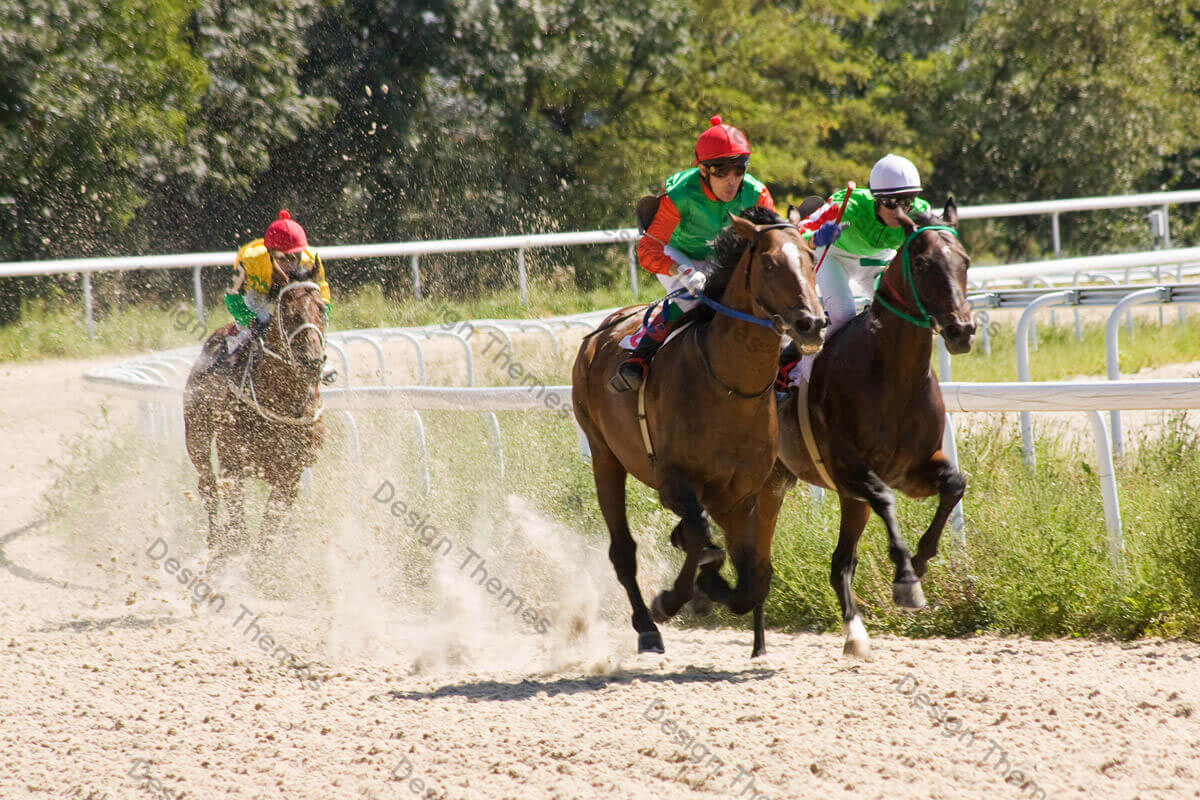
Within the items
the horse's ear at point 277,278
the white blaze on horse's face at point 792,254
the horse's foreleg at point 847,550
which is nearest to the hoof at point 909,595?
the horse's foreleg at point 847,550

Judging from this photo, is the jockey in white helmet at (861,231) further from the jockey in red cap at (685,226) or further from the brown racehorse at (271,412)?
the brown racehorse at (271,412)

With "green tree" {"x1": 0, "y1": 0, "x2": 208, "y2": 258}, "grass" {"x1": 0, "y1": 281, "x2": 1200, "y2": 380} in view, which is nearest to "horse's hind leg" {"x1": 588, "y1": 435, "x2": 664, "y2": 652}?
"grass" {"x1": 0, "y1": 281, "x2": 1200, "y2": 380}

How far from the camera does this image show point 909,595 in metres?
4.55

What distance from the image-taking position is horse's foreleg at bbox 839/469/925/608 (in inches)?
179

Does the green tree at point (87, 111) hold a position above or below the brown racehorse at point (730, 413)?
above

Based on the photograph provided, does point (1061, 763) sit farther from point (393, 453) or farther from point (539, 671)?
point (393, 453)

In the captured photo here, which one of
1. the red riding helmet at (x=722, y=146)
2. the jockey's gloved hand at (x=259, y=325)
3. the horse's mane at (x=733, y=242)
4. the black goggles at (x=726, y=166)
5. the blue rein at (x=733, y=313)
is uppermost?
the red riding helmet at (x=722, y=146)

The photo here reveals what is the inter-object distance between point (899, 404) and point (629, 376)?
3.34 ft

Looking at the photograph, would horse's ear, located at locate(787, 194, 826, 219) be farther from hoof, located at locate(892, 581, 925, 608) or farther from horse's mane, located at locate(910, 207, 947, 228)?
hoof, located at locate(892, 581, 925, 608)

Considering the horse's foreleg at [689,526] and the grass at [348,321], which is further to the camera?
the grass at [348,321]

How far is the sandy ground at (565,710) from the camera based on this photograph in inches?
135

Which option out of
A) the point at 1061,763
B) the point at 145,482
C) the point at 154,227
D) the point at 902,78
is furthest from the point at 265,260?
the point at 902,78

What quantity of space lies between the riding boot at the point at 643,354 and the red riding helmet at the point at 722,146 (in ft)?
1.97

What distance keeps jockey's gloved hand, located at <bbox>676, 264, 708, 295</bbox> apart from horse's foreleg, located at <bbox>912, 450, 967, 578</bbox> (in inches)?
42.7
